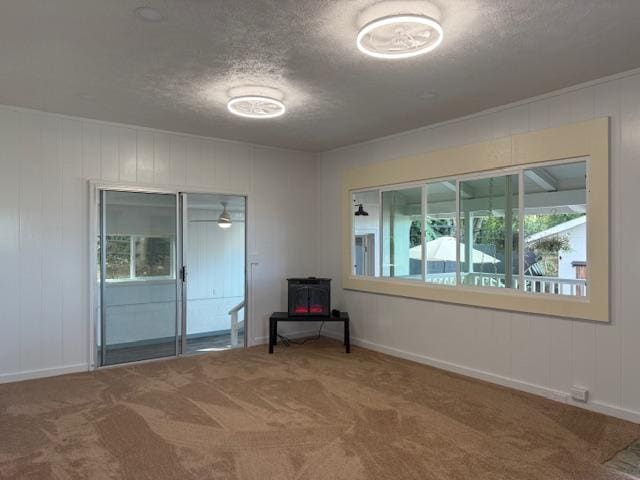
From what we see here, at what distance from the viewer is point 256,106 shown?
154 inches

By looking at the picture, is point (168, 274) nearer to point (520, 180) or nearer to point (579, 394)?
point (520, 180)

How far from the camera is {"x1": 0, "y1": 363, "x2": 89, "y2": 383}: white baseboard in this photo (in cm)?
425

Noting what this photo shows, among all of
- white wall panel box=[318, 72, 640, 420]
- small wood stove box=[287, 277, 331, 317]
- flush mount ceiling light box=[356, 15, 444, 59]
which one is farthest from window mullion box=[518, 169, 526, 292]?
small wood stove box=[287, 277, 331, 317]

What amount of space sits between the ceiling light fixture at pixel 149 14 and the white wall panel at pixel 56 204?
2.55m

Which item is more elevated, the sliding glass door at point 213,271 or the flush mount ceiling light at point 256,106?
the flush mount ceiling light at point 256,106

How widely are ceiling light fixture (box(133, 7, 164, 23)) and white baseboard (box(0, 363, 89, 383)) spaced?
11.8 feet

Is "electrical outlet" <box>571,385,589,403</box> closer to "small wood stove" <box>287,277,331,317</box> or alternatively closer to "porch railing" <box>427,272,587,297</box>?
"porch railing" <box>427,272,587,297</box>

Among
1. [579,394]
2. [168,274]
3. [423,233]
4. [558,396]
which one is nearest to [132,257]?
[168,274]

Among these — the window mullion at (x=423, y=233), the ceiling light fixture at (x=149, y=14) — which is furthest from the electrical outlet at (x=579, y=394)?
the ceiling light fixture at (x=149, y=14)

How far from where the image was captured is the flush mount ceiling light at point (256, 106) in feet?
12.3

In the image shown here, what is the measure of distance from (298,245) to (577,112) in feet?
12.3

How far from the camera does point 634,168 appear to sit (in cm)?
335

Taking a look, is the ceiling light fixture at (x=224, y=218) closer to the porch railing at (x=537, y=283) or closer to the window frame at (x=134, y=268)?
the window frame at (x=134, y=268)

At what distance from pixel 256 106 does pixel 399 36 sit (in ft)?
5.44
